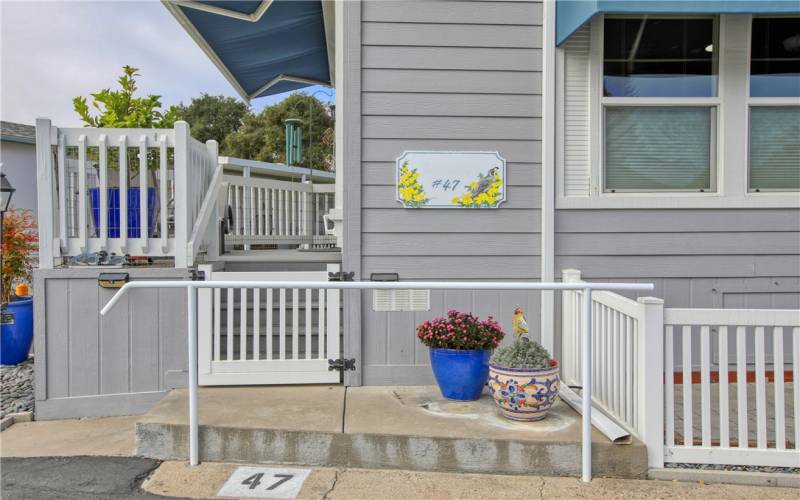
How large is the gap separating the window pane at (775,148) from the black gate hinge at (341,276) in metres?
2.71

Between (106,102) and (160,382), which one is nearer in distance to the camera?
(160,382)

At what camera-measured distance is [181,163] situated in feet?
11.8

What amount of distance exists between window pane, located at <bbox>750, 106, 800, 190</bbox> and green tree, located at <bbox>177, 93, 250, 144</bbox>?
77.9ft

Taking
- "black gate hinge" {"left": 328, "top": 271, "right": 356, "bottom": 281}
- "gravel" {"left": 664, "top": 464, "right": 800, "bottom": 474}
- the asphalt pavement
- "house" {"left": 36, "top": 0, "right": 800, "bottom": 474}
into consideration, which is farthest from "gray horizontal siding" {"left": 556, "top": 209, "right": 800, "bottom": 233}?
the asphalt pavement

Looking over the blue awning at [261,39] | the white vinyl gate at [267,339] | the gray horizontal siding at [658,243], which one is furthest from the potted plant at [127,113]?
the gray horizontal siding at [658,243]

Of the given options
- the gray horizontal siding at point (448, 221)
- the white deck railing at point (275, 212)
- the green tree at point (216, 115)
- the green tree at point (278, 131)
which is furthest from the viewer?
the green tree at point (216, 115)

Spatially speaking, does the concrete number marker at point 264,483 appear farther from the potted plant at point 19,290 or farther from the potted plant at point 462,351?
the potted plant at point 19,290

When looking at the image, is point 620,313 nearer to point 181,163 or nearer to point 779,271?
point 779,271

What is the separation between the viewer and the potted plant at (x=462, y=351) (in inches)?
122

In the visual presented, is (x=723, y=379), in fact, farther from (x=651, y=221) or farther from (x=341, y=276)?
(x=341, y=276)

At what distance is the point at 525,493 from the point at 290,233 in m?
4.15

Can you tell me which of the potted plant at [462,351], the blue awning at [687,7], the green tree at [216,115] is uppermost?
the green tree at [216,115]

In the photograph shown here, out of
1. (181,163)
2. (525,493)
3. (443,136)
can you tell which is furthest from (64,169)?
(525,493)

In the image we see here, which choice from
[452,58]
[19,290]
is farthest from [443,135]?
[19,290]
